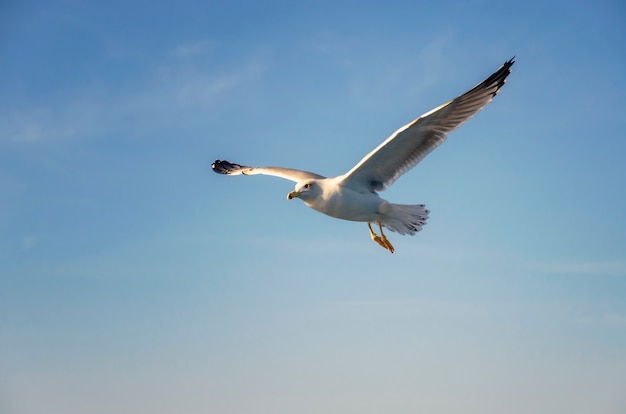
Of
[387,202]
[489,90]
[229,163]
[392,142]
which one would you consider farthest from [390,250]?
[229,163]

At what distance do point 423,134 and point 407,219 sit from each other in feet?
3.63

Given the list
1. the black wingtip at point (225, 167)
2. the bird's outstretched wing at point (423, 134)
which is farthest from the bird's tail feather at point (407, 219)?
the black wingtip at point (225, 167)

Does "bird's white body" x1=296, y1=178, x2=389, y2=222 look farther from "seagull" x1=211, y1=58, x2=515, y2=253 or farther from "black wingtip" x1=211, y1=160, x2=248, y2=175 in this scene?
"black wingtip" x1=211, y1=160, x2=248, y2=175

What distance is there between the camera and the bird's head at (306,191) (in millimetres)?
9531

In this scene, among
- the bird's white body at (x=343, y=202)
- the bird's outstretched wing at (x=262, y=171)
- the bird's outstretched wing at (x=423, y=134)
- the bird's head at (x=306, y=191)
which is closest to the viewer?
the bird's outstretched wing at (x=423, y=134)

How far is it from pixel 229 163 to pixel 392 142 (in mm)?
6065

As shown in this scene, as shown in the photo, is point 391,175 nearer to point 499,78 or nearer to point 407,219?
point 407,219

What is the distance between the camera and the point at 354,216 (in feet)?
31.2

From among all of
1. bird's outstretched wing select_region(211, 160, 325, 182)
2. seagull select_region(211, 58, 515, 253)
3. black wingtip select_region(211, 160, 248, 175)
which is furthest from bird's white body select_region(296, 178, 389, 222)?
black wingtip select_region(211, 160, 248, 175)

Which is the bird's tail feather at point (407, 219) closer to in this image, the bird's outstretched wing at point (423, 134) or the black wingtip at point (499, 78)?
the bird's outstretched wing at point (423, 134)

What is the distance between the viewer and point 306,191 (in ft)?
31.3

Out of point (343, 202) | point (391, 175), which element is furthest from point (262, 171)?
point (343, 202)

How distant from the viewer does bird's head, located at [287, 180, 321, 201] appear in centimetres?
953

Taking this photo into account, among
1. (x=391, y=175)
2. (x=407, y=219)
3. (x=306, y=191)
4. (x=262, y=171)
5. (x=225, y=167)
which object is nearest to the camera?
(x=306, y=191)
